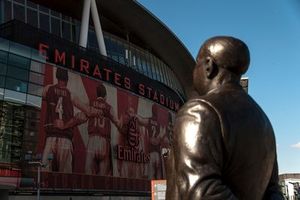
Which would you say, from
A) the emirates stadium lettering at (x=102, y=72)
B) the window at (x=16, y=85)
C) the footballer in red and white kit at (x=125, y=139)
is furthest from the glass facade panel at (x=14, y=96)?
the footballer in red and white kit at (x=125, y=139)

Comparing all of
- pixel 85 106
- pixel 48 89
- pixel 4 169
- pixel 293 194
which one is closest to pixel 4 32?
pixel 48 89

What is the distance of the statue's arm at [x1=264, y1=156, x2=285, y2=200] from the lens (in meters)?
2.43

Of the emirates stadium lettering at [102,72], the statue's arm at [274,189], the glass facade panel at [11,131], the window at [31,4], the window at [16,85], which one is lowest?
the statue's arm at [274,189]

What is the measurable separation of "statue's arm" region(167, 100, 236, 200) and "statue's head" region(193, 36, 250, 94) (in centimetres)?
24

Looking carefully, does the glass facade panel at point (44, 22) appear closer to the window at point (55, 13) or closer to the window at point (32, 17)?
the window at point (32, 17)

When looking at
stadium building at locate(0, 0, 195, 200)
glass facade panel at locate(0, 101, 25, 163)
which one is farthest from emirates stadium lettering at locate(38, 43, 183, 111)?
glass facade panel at locate(0, 101, 25, 163)

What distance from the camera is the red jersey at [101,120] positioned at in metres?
39.6

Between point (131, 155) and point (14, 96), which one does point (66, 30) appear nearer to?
point (131, 155)

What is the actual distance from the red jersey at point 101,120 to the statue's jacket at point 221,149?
37238 millimetres

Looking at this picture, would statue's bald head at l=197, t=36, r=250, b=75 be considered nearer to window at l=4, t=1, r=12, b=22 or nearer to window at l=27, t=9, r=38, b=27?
window at l=4, t=1, r=12, b=22

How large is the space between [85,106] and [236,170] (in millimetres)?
37630

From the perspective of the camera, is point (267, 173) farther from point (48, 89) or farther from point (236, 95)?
point (48, 89)

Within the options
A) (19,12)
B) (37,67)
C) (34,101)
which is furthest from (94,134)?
(19,12)

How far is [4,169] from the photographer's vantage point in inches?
1236
